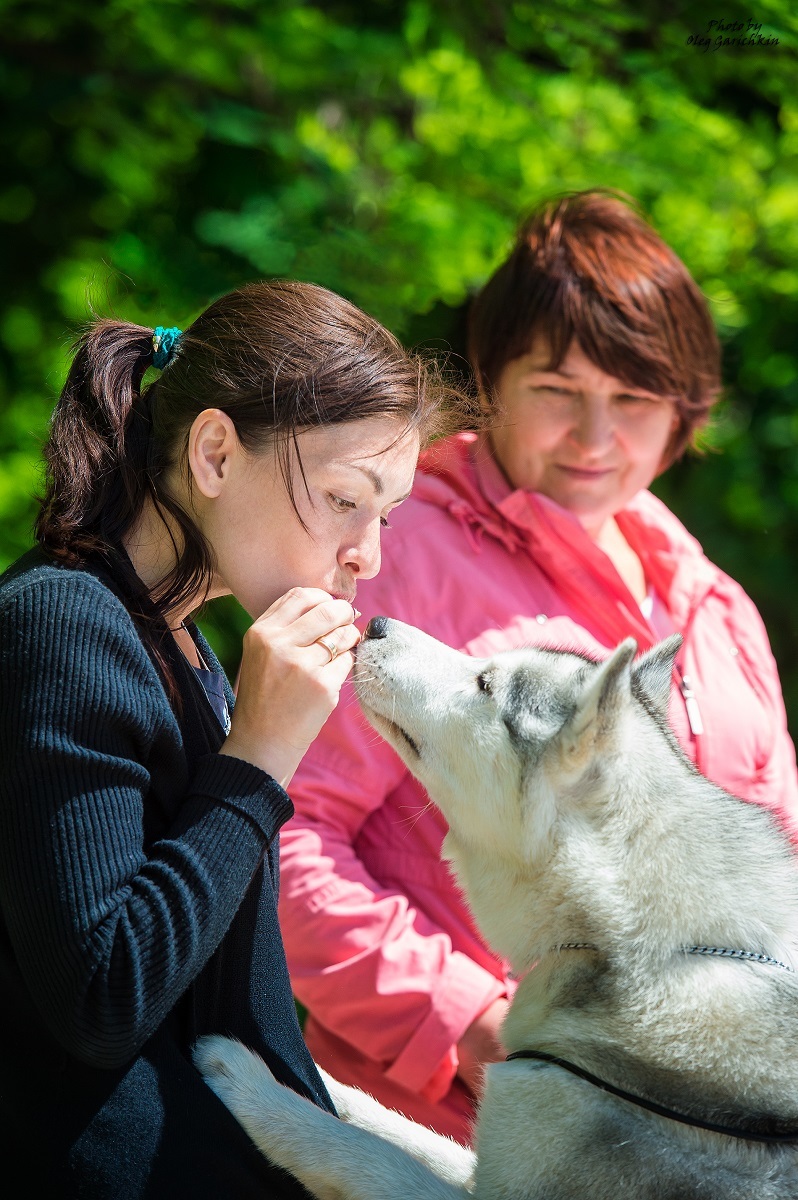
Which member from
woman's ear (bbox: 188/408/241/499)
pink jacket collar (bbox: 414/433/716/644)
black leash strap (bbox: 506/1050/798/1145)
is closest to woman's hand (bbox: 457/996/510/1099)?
black leash strap (bbox: 506/1050/798/1145)

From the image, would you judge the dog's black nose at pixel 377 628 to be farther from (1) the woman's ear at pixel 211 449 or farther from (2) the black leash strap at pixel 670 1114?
(2) the black leash strap at pixel 670 1114

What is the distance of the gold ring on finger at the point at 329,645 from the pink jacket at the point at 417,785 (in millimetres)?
787

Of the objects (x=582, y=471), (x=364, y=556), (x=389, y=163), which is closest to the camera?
(x=364, y=556)

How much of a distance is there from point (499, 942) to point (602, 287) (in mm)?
1670

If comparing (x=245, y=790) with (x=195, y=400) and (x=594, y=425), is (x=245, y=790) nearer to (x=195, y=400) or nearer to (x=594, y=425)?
(x=195, y=400)

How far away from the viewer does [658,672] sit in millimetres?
2461

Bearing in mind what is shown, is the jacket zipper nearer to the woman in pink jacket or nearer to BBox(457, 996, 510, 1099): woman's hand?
the woman in pink jacket

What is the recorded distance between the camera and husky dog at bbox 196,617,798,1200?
6.08 feet

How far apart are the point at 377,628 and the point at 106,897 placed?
1.03 metres

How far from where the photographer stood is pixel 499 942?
2232 mm

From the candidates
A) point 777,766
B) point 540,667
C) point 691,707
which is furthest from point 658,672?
point 777,766

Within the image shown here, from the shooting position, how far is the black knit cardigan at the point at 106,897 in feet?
4.81

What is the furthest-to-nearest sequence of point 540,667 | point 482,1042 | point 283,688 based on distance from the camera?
point 482,1042, point 540,667, point 283,688

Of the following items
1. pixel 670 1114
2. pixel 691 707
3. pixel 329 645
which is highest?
pixel 329 645
